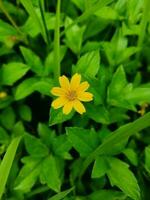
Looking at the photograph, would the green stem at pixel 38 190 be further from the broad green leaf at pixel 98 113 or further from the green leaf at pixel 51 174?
the broad green leaf at pixel 98 113

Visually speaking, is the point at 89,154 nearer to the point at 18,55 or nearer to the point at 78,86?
the point at 78,86

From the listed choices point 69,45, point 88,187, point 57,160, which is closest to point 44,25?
point 69,45

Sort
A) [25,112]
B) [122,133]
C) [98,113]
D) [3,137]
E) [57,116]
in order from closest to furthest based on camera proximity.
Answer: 1. [122,133]
2. [57,116]
3. [98,113]
4. [3,137]
5. [25,112]

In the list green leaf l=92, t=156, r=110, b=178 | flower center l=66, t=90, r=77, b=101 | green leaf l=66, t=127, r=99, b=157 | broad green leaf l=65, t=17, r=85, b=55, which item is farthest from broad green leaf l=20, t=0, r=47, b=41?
green leaf l=92, t=156, r=110, b=178

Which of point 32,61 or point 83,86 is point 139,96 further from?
point 32,61

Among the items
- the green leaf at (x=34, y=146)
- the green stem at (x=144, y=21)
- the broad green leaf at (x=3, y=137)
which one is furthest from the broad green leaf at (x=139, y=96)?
the broad green leaf at (x=3, y=137)

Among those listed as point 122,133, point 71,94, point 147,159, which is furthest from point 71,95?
point 147,159
